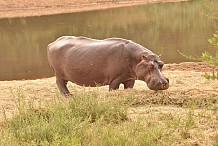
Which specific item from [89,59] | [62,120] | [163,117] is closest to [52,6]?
[89,59]

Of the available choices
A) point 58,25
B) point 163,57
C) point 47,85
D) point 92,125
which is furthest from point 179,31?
point 92,125

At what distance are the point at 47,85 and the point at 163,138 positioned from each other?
5.13 m

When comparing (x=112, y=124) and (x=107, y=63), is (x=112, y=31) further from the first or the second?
(x=112, y=124)

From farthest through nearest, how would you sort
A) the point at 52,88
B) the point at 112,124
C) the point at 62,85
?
1. the point at 52,88
2. the point at 62,85
3. the point at 112,124

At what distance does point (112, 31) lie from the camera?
2009cm

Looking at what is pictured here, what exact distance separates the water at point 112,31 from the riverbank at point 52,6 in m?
1.45

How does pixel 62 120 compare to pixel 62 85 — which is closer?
pixel 62 120

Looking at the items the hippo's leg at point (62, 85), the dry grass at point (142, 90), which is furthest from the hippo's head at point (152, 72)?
the hippo's leg at point (62, 85)

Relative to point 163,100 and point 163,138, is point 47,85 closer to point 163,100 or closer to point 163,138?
point 163,100

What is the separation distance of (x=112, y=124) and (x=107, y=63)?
2.13 meters

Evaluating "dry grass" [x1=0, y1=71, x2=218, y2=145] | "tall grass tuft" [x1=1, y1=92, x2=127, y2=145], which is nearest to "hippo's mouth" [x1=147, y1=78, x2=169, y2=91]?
"dry grass" [x1=0, y1=71, x2=218, y2=145]

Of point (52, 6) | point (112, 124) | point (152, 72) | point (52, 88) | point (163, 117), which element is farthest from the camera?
point (52, 6)

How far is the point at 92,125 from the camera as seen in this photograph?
14.7 feet

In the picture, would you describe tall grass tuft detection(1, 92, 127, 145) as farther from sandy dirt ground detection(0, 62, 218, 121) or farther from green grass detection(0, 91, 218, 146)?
sandy dirt ground detection(0, 62, 218, 121)
